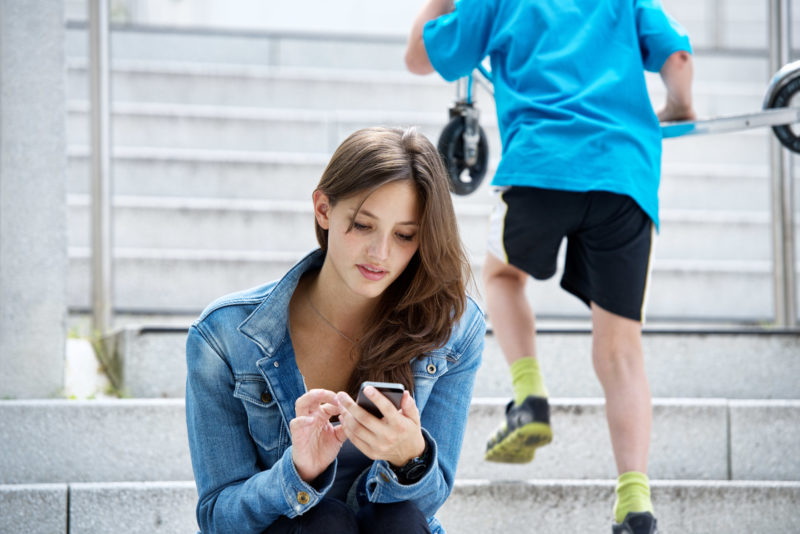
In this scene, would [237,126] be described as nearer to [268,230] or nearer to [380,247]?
[268,230]

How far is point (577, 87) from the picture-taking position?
7.20ft

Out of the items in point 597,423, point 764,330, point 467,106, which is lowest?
point 597,423

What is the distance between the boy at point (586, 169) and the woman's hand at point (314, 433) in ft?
2.78

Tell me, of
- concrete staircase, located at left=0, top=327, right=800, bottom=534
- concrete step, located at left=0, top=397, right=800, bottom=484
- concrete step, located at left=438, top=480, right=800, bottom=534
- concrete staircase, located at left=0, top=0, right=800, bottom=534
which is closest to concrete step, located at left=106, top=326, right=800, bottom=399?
concrete staircase, located at left=0, top=0, right=800, bottom=534

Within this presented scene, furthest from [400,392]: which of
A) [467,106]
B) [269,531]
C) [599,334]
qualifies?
[467,106]

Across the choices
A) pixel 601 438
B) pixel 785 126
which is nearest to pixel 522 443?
pixel 601 438

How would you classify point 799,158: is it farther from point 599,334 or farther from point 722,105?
point 599,334

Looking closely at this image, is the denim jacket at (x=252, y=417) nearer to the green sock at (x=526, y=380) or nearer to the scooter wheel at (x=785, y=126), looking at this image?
the green sock at (x=526, y=380)

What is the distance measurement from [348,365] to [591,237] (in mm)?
750

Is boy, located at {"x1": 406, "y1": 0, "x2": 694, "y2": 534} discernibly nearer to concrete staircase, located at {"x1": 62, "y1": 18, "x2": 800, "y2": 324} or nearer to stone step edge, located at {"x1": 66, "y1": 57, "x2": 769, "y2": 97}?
concrete staircase, located at {"x1": 62, "y1": 18, "x2": 800, "y2": 324}

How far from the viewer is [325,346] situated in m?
1.77

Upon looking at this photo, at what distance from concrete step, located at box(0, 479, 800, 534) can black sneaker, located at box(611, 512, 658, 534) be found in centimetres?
31

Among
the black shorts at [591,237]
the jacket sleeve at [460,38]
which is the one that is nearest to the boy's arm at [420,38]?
the jacket sleeve at [460,38]

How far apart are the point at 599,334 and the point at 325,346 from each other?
2.42 feet
